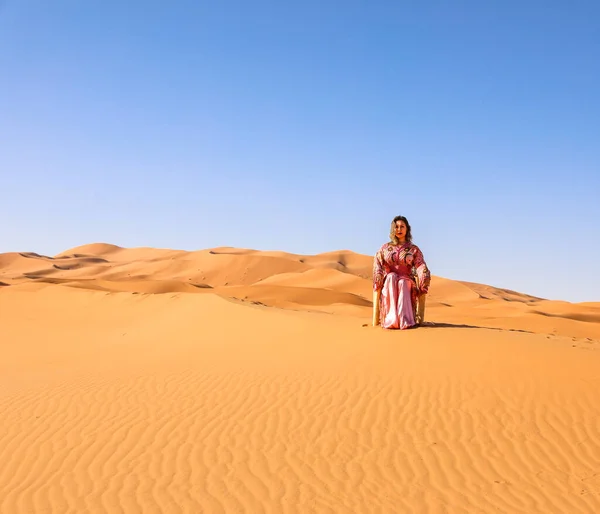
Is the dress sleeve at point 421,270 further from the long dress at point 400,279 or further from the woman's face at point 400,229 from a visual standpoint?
the woman's face at point 400,229

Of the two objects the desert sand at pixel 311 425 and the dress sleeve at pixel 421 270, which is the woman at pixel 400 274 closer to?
the dress sleeve at pixel 421 270

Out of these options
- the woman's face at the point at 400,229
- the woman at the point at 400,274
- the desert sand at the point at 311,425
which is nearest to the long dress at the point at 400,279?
the woman at the point at 400,274

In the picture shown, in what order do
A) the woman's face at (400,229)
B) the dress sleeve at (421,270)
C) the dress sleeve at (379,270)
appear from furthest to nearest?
the dress sleeve at (379,270) < the woman's face at (400,229) < the dress sleeve at (421,270)

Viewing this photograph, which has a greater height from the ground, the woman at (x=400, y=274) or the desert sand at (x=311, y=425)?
the woman at (x=400, y=274)

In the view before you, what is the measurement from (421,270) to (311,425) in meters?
4.86

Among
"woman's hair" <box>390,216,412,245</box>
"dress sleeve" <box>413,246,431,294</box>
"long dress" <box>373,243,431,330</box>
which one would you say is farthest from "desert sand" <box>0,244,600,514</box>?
"woman's hair" <box>390,216,412,245</box>

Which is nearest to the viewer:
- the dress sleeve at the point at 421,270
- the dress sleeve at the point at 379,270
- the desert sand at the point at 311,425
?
the desert sand at the point at 311,425

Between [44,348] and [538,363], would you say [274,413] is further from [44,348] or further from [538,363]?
[44,348]

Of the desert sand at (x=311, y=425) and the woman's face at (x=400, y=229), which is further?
the woman's face at (x=400, y=229)

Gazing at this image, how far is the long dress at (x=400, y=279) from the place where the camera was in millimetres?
11453

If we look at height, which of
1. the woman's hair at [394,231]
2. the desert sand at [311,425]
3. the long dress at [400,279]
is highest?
the woman's hair at [394,231]

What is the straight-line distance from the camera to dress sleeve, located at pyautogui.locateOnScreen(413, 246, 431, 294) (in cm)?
1138

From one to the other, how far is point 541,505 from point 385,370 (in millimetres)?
4209

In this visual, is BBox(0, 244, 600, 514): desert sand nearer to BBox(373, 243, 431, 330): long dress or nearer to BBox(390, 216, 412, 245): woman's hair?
BBox(373, 243, 431, 330): long dress
